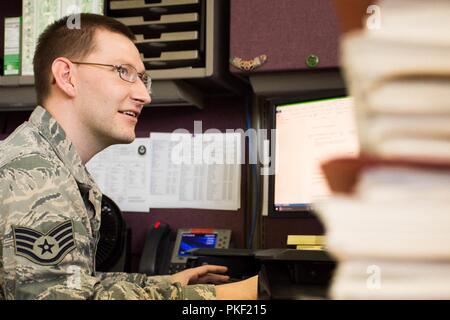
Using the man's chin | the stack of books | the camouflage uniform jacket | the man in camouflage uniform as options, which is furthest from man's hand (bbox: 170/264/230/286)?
the stack of books

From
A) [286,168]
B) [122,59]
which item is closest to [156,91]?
[122,59]

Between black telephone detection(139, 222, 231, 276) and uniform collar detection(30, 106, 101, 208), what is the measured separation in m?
0.46

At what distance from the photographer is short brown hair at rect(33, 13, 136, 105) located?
1.23m

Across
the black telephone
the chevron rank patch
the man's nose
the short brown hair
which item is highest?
the short brown hair

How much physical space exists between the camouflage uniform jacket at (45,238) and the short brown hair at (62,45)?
26 centimetres

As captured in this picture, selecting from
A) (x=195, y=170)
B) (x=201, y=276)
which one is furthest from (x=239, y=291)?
(x=195, y=170)

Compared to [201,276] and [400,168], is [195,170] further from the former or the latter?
[400,168]

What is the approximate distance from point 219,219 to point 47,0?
0.76 meters

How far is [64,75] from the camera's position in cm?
121

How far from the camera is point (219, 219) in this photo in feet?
5.42

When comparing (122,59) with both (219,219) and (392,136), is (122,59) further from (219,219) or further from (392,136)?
(392,136)

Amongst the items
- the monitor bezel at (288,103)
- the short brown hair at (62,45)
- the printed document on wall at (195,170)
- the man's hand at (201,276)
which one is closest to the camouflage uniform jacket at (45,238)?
the man's hand at (201,276)

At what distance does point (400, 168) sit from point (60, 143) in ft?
3.08

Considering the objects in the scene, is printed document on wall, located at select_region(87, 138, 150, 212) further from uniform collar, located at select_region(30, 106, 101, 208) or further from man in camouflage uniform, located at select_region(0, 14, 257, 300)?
uniform collar, located at select_region(30, 106, 101, 208)
